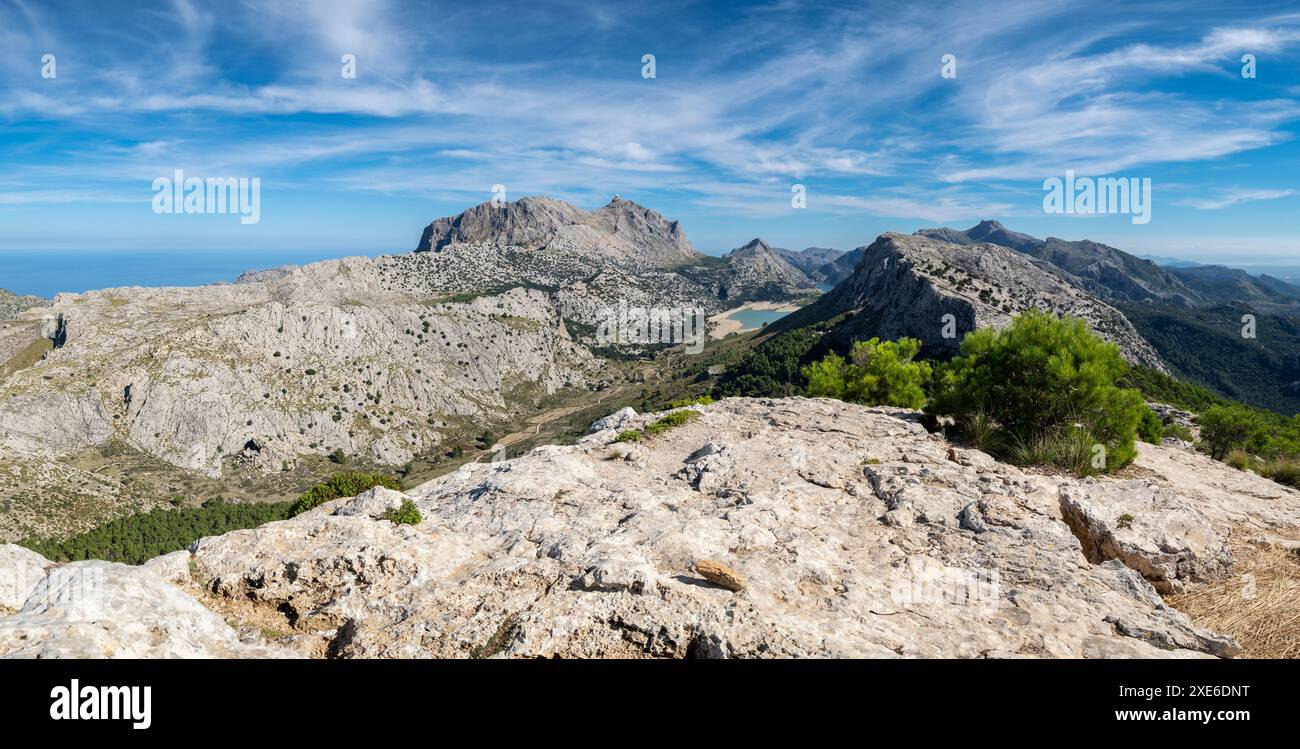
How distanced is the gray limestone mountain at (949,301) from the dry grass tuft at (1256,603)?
276 ft

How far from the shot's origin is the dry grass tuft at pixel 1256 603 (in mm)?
8477

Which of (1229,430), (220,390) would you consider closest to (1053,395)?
(1229,430)

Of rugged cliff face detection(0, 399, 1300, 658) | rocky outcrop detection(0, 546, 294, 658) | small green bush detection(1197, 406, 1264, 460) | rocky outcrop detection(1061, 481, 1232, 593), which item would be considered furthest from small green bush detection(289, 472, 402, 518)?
small green bush detection(1197, 406, 1264, 460)

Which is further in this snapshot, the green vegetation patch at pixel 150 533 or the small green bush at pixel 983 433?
the green vegetation patch at pixel 150 533

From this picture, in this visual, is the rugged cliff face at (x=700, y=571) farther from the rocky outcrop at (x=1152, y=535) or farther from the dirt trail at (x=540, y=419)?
the dirt trail at (x=540, y=419)

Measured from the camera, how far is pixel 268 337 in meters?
159

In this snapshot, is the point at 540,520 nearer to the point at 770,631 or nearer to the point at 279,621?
the point at 279,621

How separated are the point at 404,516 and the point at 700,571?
22.8 feet

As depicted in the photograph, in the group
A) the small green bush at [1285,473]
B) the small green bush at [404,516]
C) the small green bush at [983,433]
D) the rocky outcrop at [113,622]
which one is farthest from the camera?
the small green bush at [1285,473]

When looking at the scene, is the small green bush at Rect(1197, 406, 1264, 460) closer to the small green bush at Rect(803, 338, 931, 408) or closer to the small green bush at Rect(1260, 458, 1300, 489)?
the small green bush at Rect(1260, 458, 1300, 489)

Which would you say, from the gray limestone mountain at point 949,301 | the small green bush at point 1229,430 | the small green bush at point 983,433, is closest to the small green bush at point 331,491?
the small green bush at point 983,433

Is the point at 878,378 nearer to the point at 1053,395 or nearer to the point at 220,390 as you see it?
the point at 1053,395
